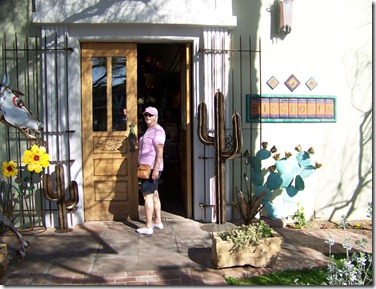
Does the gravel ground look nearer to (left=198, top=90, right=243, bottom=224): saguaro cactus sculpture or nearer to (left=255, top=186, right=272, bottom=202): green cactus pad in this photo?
(left=255, top=186, right=272, bottom=202): green cactus pad

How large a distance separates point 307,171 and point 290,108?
0.99m

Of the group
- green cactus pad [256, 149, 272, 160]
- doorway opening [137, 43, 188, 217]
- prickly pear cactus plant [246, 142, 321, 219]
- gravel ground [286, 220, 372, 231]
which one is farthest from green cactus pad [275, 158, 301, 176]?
doorway opening [137, 43, 188, 217]

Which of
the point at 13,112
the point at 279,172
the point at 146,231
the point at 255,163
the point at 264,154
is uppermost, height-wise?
the point at 13,112

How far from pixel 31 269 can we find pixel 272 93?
405 centimetres

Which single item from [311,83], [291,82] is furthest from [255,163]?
[311,83]

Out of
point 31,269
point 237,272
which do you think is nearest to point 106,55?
point 31,269

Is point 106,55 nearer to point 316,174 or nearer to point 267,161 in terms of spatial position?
point 267,161

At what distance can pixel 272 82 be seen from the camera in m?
6.01

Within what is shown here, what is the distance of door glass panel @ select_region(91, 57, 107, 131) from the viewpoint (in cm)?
585

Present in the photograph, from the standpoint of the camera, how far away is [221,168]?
17.6ft

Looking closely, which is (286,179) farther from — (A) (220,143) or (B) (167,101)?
(B) (167,101)

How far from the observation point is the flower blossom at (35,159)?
5055mm

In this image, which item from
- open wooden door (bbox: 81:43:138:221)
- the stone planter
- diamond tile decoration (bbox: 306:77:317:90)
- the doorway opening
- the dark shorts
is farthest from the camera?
the doorway opening

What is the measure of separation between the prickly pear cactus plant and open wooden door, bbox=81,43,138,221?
1.80 meters
